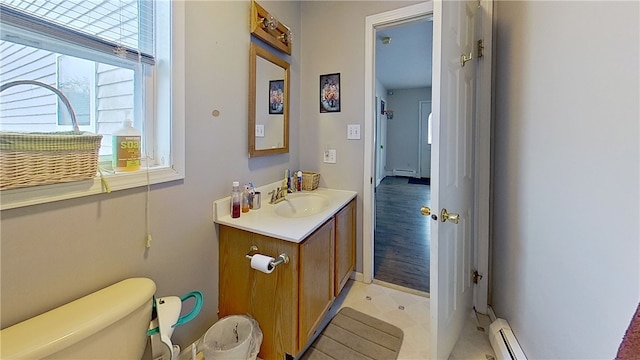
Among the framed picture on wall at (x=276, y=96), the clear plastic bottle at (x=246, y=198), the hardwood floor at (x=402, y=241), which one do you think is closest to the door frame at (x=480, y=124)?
the hardwood floor at (x=402, y=241)

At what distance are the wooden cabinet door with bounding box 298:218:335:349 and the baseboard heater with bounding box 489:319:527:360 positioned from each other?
936mm

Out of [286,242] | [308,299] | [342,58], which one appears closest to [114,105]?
[286,242]

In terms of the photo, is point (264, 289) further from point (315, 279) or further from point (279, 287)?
point (315, 279)

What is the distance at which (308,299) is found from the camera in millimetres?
1333

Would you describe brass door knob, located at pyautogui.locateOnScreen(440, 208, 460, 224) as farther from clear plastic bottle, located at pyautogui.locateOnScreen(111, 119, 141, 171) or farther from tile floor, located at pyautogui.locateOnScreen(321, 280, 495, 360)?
clear plastic bottle, located at pyautogui.locateOnScreen(111, 119, 141, 171)

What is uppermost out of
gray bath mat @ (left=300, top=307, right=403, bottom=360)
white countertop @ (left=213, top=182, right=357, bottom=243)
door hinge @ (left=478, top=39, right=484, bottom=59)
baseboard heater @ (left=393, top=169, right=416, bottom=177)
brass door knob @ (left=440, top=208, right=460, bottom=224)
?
door hinge @ (left=478, top=39, right=484, bottom=59)

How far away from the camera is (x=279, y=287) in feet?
4.13

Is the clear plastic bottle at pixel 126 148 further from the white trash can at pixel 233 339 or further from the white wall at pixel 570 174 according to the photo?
the white wall at pixel 570 174

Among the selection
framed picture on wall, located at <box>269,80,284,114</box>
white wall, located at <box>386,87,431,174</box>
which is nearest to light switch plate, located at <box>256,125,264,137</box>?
Result: framed picture on wall, located at <box>269,80,284,114</box>

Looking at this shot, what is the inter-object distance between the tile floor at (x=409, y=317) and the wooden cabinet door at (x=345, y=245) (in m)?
0.15

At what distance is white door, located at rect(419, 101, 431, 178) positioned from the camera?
7.19 meters

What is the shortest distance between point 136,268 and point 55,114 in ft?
2.15

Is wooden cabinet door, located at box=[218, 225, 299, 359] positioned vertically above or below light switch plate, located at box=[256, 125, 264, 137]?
below

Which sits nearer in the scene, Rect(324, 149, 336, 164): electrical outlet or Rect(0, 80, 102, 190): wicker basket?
Rect(0, 80, 102, 190): wicker basket
